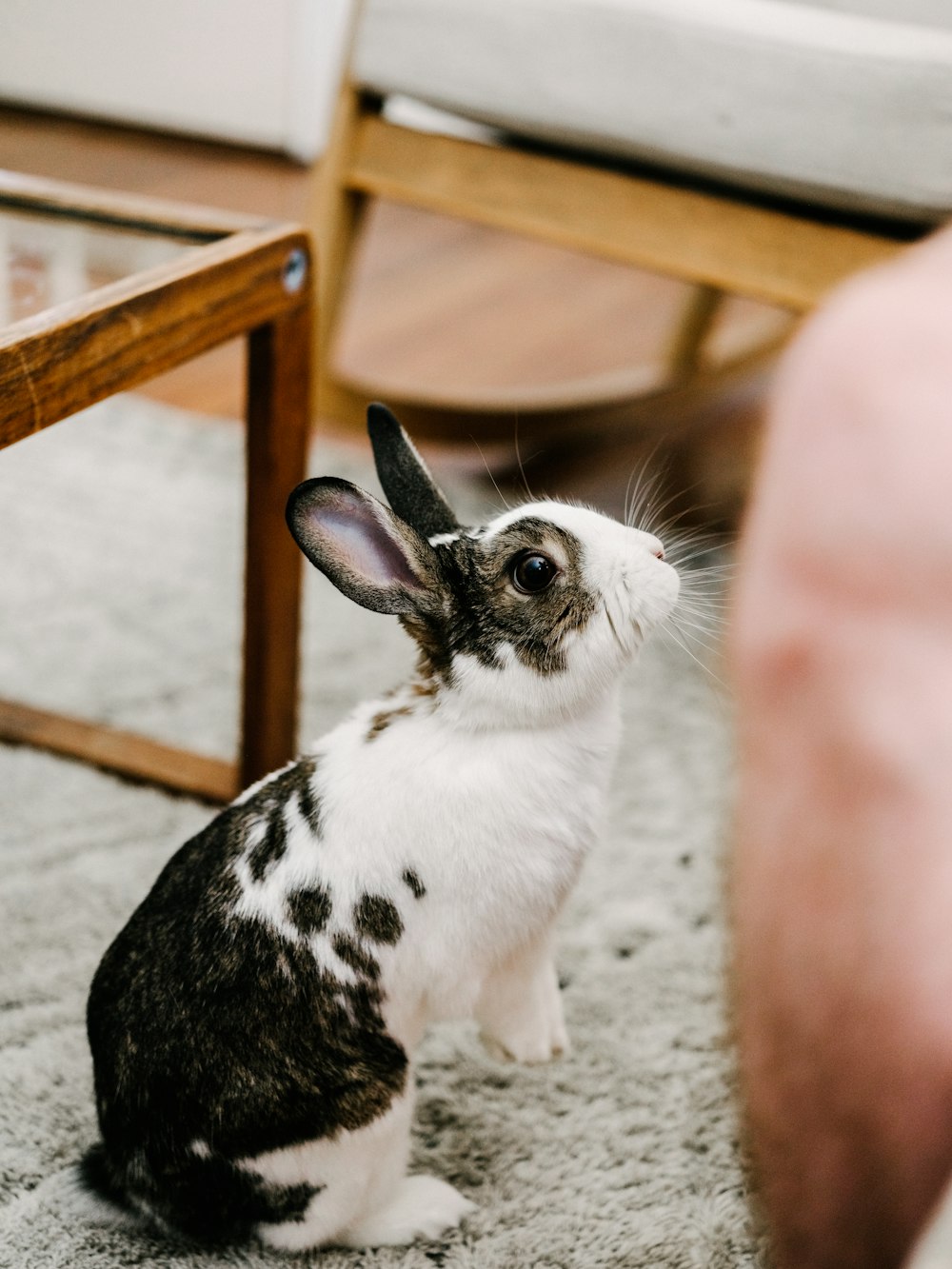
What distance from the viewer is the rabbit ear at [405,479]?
2.51 ft

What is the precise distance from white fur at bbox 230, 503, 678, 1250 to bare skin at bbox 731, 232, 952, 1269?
33 cm

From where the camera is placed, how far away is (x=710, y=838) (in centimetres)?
116

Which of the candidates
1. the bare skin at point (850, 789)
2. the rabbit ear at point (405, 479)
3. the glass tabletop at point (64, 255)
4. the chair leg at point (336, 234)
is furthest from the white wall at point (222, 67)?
the bare skin at point (850, 789)

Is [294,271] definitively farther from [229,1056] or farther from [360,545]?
[229,1056]

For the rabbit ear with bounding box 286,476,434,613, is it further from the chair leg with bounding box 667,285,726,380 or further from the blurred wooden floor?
the chair leg with bounding box 667,285,726,380

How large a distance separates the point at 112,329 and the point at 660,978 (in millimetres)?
658

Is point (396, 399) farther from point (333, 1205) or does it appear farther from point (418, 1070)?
point (333, 1205)

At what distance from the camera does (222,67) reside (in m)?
3.06

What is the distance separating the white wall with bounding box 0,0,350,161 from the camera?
2602mm

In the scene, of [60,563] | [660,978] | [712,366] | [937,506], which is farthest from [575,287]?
[937,506]

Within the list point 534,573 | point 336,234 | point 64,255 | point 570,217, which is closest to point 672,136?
point 570,217

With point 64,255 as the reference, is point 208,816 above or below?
below

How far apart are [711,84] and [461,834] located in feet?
3.52

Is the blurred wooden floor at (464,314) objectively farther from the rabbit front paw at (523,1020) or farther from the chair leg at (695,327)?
the rabbit front paw at (523,1020)
